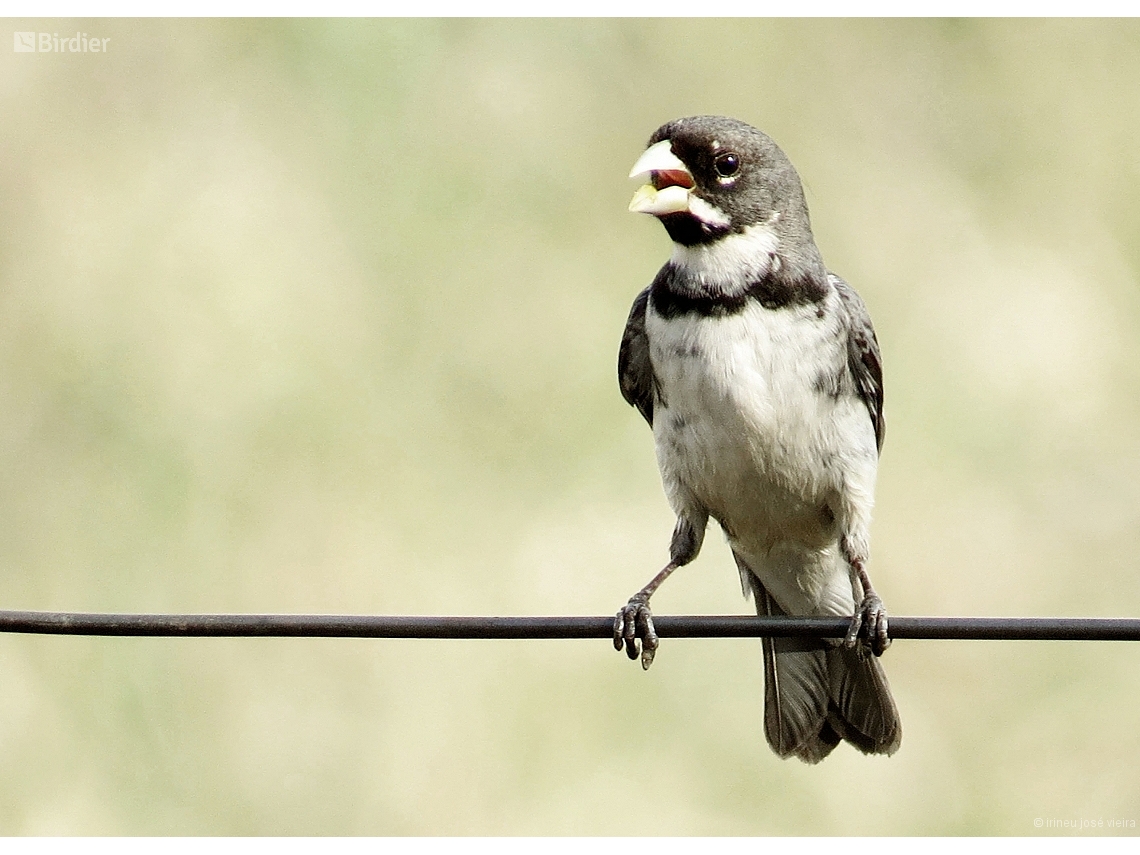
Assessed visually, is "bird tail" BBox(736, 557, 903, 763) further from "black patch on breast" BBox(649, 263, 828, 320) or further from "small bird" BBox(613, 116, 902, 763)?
"black patch on breast" BBox(649, 263, 828, 320)

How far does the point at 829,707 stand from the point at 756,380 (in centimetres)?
140

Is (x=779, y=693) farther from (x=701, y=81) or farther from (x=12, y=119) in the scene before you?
(x=12, y=119)

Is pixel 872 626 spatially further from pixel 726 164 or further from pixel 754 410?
pixel 726 164

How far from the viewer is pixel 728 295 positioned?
480cm

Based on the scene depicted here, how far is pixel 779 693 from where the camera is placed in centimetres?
561

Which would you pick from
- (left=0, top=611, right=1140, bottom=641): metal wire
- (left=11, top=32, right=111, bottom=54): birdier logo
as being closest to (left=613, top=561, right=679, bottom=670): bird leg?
(left=0, top=611, right=1140, bottom=641): metal wire

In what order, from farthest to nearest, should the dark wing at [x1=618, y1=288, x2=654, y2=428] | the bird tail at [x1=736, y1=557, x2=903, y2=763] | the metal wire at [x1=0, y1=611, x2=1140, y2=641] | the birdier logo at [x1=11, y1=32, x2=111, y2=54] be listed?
the birdier logo at [x1=11, y1=32, x2=111, y2=54] < the bird tail at [x1=736, y1=557, x2=903, y2=763] < the dark wing at [x1=618, y1=288, x2=654, y2=428] < the metal wire at [x1=0, y1=611, x2=1140, y2=641]

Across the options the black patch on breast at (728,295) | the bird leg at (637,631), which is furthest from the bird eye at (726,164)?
the bird leg at (637,631)

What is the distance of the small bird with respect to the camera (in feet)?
15.7

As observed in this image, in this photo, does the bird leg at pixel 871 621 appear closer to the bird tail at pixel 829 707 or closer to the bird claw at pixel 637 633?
the bird tail at pixel 829 707

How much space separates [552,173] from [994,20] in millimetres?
2937

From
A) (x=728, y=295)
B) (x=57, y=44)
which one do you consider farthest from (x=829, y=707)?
Result: (x=57, y=44)

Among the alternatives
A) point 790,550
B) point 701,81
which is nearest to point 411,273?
point 701,81

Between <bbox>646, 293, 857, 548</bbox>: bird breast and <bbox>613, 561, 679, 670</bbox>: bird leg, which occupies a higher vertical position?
<bbox>646, 293, 857, 548</bbox>: bird breast
